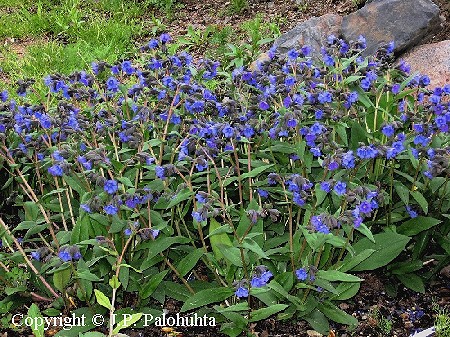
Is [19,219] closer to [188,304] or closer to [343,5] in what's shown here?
[188,304]

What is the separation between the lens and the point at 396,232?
328 centimetres

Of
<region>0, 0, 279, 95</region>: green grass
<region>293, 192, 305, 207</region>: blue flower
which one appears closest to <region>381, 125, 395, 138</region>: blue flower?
<region>293, 192, 305, 207</region>: blue flower

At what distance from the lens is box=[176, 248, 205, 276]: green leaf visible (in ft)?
10.4

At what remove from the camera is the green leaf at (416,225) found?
3.17 m

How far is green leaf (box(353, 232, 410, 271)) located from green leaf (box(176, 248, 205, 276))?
30.4 inches

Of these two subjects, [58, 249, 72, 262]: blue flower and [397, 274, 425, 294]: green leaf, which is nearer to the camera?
[58, 249, 72, 262]: blue flower

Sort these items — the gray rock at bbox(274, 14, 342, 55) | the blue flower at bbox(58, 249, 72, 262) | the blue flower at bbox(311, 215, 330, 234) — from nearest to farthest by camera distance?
the blue flower at bbox(311, 215, 330, 234)
the blue flower at bbox(58, 249, 72, 262)
the gray rock at bbox(274, 14, 342, 55)

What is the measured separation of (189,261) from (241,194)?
0.44 m

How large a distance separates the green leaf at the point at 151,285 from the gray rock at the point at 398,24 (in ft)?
10.5

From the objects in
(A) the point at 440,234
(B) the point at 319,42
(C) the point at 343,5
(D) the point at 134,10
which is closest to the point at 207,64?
(A) the point at 440,234

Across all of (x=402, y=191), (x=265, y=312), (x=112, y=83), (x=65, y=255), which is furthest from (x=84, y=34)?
(x=265, y=312)

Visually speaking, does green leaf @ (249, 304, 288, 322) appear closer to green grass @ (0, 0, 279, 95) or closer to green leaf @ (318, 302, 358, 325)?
green leaf @ (318, 302, 358, 325)

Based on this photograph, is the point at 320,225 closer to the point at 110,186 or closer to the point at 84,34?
the point at 110,186

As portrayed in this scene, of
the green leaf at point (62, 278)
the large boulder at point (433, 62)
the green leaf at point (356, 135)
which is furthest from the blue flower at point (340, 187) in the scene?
the large boulder at point (433, 62)
